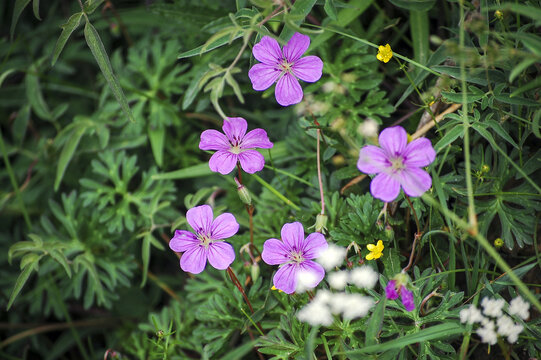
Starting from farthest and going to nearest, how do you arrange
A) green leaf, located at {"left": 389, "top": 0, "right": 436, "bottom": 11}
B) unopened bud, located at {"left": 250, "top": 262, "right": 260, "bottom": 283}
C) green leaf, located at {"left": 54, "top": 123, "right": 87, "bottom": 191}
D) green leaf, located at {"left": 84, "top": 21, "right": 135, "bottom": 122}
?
green leaf, located at {"left": 54, "top": 123, "right": 87, "bottom": 191} → green leaf, located at {"left": 389, "top": 0, "right": 436, "bottom": 11} → unopened bud, located at {"left": 250, "top": 262, "right": 260, "bottom": 283} → green leaf, located at {"left": 84, "top": 21, "right": 135, "bottom": 122}

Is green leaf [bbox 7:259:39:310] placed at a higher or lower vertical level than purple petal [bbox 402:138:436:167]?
lower

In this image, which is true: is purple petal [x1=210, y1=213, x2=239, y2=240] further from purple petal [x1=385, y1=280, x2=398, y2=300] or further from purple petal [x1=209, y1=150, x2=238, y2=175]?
purple petal [x1=385, y1=280, x2=398, y2=300]

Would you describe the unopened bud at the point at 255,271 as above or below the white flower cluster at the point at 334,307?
below

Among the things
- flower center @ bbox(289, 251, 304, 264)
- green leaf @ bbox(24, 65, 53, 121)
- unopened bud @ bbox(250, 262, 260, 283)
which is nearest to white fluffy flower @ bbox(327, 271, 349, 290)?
flower center @ bbox(289, 251, 304, 264)

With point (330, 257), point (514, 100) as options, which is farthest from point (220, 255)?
point (514, 100)

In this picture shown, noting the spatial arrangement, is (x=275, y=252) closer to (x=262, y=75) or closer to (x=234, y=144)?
(x=234, y=144)

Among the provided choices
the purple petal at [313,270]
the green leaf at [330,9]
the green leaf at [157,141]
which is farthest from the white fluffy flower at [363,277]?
the green leaf at [157,141]

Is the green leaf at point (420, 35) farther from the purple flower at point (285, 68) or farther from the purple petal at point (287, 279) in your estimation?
the purple petal at point (287, 279)

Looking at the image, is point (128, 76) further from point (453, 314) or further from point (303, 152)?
point (453, 314)
